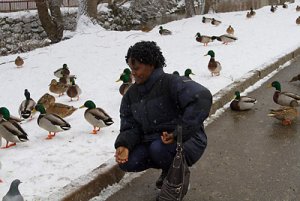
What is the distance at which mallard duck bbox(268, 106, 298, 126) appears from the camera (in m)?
6.28

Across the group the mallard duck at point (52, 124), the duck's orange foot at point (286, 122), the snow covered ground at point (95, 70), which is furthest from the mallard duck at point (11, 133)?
the duck's orange foot at point (286, 122)

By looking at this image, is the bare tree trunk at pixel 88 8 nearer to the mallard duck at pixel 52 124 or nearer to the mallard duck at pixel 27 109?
the mallard duck at pixel 27 109

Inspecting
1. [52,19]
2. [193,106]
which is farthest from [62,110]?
[52,19]

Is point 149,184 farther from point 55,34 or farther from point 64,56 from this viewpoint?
point 55,34

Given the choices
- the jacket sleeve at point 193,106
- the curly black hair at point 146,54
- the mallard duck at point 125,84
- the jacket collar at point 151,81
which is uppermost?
the curly black hair at point 146,54

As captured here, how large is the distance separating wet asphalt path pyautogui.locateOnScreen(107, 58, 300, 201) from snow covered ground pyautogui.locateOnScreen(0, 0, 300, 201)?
85cm

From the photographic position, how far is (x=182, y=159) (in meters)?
3.52

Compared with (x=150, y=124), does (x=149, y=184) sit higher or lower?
lower

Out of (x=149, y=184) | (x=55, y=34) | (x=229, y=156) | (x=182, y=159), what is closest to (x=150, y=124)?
(x=182, y=159)

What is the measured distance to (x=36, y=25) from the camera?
25.7 m

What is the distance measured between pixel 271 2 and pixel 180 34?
1437 centimetres

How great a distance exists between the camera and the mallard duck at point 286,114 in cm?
628

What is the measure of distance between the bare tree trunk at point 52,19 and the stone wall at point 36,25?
218 cm

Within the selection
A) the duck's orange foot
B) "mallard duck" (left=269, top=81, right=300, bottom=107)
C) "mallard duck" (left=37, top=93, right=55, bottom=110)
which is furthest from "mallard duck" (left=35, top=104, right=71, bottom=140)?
"mallard duck" (left=269, top=81, right=300, bottom=107)
